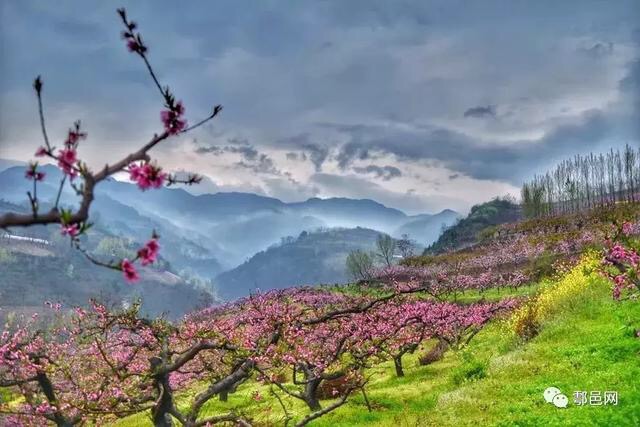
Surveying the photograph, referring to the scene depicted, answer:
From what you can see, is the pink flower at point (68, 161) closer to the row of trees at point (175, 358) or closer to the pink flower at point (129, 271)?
the pink flower at point (129, 271)

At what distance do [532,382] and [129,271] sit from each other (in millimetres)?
17303

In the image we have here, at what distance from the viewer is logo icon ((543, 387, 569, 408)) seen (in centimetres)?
1585

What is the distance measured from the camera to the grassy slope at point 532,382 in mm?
15492

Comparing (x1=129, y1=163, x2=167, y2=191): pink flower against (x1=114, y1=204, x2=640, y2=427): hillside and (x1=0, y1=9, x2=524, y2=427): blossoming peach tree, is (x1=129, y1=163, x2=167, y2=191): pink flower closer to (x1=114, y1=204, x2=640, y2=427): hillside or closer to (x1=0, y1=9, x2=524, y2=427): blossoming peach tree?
(x1=0, y1=9, x2=524, y2=427): blossoming peach tree

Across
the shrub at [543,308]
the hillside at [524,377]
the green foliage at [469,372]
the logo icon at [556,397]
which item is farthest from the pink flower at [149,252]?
the shrub at [543,308]

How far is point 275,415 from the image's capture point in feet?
85.0

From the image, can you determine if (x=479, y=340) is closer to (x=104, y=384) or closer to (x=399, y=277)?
(x=104, y=384)

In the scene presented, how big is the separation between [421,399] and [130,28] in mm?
22156

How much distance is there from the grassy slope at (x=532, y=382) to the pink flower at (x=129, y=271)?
1338 cm

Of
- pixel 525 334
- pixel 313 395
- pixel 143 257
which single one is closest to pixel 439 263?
pixel 525 334

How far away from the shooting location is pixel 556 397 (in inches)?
638

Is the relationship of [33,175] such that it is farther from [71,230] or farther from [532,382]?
[532,382]

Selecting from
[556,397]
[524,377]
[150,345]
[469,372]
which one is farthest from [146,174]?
[469,372]

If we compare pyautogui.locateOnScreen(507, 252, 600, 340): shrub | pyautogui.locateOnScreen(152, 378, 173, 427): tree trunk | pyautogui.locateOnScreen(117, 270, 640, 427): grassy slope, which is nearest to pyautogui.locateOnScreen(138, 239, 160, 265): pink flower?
pyautogui.locateOnScreen(152, 378, 173, 427): tree trunk
